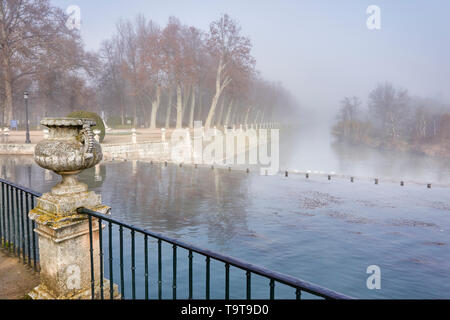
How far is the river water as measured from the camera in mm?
7160

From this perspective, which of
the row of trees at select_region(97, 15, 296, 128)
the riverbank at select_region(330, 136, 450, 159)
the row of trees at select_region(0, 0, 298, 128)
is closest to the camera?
the row of trees at select_region(0, 0, 298, 128)

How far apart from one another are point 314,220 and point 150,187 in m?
7.37

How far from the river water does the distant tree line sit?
40024 millimetres

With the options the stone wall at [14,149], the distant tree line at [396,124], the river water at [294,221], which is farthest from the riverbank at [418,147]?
the stone wall at [14,149]

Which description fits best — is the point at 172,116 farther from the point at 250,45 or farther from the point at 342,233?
the point at 342,233

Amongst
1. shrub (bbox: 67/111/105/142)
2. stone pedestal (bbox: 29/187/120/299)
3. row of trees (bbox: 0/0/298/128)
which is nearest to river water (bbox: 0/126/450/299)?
stone pedestal (bbox: 29/187/120/299)

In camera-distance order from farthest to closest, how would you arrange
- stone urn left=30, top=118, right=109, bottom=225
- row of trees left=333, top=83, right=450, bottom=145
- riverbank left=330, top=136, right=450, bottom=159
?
row of trees left=333, top=83, right=450, bottom=145 → riverbank left=330, top=136, right=450, bottom=159 → stone urn left=30, top=118, right=109, bottom=225

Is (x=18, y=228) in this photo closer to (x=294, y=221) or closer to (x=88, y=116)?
(x=294, y=221)

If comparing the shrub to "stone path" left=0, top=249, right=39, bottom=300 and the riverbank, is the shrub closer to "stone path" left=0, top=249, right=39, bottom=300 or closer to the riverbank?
"stone path" left=0, top=249, right=39, bottom=300

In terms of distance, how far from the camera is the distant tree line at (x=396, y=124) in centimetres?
5269

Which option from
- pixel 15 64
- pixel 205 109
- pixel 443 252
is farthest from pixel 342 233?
pixel 205 109

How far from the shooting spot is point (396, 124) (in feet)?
208

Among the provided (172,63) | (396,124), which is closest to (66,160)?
(172,63)
